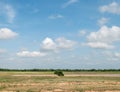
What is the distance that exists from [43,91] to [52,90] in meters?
1.69

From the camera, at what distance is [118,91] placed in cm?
3959

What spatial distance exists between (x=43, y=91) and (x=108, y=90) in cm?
837

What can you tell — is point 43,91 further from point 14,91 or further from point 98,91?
point 98,91

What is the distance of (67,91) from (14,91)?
6755 millimetres

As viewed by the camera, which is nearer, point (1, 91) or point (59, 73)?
point (1, 91)

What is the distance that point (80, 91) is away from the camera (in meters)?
39.6

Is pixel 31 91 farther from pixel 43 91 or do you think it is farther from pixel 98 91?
pixel 98 91

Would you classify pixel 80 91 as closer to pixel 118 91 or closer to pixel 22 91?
pixel 118 91

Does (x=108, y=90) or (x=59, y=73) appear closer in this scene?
(x=108, y=90)

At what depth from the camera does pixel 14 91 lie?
132ft

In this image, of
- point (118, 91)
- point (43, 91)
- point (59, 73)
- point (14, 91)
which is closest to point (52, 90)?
point (43, 91)

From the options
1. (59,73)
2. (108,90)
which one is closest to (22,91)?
(108,90)

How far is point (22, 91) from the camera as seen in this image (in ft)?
131

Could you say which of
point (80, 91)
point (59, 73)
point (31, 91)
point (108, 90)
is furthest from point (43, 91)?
point (59, 73)
